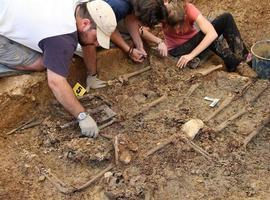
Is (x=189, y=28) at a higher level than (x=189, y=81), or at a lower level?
higher

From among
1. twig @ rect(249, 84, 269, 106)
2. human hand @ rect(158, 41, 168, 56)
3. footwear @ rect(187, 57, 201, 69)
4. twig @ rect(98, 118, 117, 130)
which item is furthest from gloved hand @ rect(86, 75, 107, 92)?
twig @ rect(249, 84, 269, 106)

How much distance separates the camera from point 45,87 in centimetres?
453

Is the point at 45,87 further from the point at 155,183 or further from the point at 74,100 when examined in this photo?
the point at 155,183

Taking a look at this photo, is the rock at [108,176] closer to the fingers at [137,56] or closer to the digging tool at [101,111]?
the digging tool at [101,111]

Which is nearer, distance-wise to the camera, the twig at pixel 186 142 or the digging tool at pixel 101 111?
the twig at pixel 186 142

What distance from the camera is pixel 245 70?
17.0ft

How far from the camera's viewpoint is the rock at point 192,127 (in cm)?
409

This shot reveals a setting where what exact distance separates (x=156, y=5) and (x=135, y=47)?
86 cm

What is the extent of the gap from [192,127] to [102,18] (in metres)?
1.24

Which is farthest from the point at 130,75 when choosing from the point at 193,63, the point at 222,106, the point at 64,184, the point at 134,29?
the point at 64,184

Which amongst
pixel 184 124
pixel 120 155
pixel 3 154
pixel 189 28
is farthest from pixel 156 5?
pixel 3 154

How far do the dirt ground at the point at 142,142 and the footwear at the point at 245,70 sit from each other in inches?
9.5

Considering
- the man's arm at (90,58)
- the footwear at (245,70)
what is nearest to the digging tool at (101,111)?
the man's arm at (90,58)

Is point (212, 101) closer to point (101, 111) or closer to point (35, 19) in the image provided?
point (101, 111)
